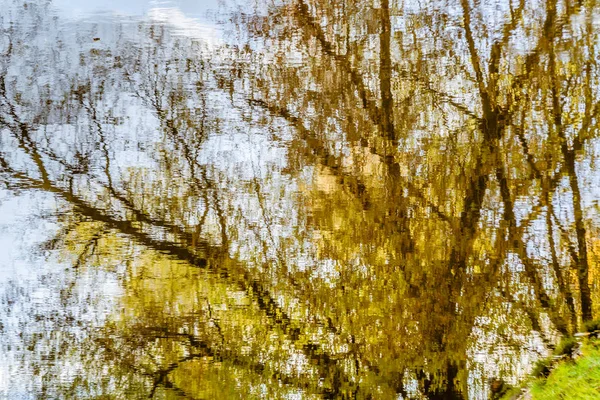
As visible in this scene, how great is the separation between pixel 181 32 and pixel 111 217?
1.76 feet

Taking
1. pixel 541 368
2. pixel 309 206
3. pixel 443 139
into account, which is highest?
pixel 443 139

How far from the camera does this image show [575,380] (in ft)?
3.46

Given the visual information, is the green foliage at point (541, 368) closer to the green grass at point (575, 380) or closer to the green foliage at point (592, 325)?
the green grass at point (575, 380)

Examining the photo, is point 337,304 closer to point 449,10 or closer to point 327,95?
point 327,95

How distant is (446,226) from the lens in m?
1.25

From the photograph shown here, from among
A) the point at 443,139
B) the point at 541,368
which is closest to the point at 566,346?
the point at 541,368

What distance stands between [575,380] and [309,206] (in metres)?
0.71

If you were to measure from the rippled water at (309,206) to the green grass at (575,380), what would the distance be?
0.26ft

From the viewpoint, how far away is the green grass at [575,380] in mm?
1019

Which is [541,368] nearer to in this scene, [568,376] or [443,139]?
[568,376]

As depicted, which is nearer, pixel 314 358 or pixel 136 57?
pixel 314 358

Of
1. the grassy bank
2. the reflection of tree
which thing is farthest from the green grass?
the reflection of tree

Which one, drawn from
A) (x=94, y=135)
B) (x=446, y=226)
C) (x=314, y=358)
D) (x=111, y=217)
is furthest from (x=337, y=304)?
(x=94, y=135)

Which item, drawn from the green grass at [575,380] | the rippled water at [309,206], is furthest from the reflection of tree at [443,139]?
the green grass at [575,380]
